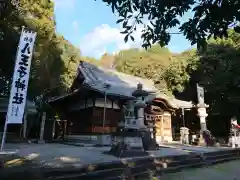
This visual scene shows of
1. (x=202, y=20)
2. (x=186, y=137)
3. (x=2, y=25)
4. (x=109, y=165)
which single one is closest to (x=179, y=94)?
(x=186, y=137)

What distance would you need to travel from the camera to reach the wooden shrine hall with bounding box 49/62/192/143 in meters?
15.7

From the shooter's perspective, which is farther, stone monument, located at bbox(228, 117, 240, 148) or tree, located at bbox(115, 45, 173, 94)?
tree, located at bbox(115, 45, 173, 94)

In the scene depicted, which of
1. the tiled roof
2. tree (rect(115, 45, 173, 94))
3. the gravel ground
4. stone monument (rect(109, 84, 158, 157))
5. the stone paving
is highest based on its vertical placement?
tree (rect(115, 45, 173, 94))

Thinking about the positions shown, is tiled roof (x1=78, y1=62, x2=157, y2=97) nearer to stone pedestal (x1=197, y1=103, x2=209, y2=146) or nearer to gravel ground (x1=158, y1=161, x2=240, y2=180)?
stone pedestal (x1=197, y1=103, x2=209, y2=146)

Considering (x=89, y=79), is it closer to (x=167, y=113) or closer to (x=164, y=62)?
(x=167, y=113)

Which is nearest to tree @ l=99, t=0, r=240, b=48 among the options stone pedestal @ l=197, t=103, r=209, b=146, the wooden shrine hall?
the wooden shrine hall

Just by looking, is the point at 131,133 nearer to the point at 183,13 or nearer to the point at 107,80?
the point at 183,13

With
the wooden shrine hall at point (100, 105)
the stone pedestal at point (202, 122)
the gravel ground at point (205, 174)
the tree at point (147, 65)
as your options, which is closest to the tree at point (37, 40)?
the wooden shrine hall at point (100, 105)

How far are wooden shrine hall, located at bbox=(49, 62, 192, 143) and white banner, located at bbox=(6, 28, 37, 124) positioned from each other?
6.21 metres

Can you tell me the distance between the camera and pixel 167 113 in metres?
20.7

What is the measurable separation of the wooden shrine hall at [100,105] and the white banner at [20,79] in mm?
6211

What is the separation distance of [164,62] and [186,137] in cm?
1502

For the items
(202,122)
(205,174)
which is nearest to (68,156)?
(205,174)

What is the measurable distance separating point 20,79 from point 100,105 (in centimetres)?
863
